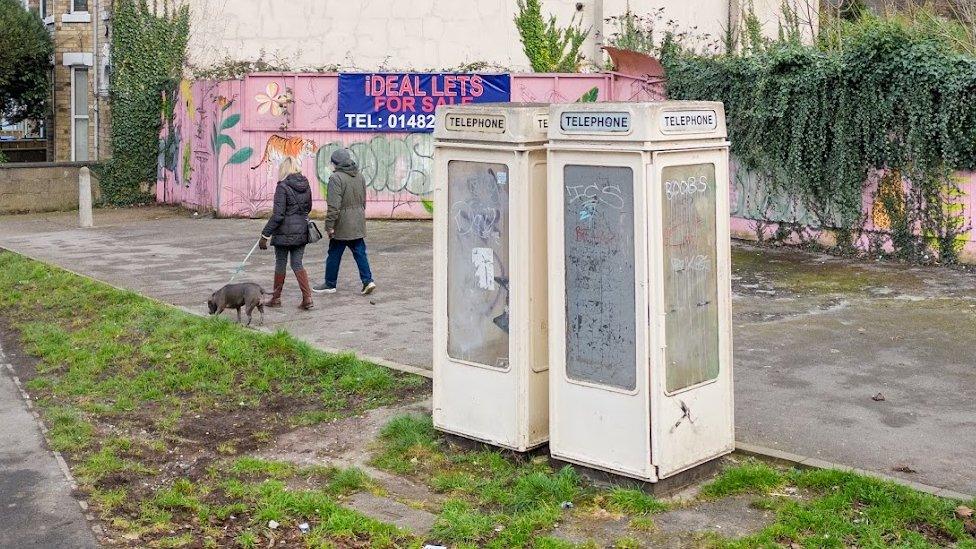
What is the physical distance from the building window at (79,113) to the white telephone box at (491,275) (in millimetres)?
24100

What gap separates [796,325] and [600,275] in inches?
217

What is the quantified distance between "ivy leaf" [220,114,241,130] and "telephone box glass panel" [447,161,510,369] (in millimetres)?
15122

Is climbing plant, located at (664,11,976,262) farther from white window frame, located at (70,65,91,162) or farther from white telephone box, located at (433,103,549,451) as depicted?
white window frame, located at (70,65,91,162)

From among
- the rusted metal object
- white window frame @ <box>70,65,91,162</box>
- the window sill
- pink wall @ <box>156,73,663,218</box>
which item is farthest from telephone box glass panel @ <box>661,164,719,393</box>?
white window frame @ <box>70,65,91,162</box>

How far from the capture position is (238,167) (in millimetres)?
21578

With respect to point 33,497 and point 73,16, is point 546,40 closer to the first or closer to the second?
point 73,16

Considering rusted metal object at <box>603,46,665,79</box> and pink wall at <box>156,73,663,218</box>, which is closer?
rusted metal object at <box>603,46,665,79</box>

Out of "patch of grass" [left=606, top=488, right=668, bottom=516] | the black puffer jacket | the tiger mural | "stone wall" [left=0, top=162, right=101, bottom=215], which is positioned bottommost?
"patch of grass" [left=606, top=488, right=668, bottom=516]

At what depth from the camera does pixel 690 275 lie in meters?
6.41

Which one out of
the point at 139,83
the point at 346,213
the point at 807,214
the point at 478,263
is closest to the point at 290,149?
the point at 139,83

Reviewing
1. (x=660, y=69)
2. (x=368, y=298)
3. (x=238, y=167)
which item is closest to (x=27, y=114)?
(x=238, y=167)

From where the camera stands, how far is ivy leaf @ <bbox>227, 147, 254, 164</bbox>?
21469 millimetres

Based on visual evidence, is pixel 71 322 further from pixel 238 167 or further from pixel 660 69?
pixel 660 69

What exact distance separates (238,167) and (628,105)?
53.7 ft
